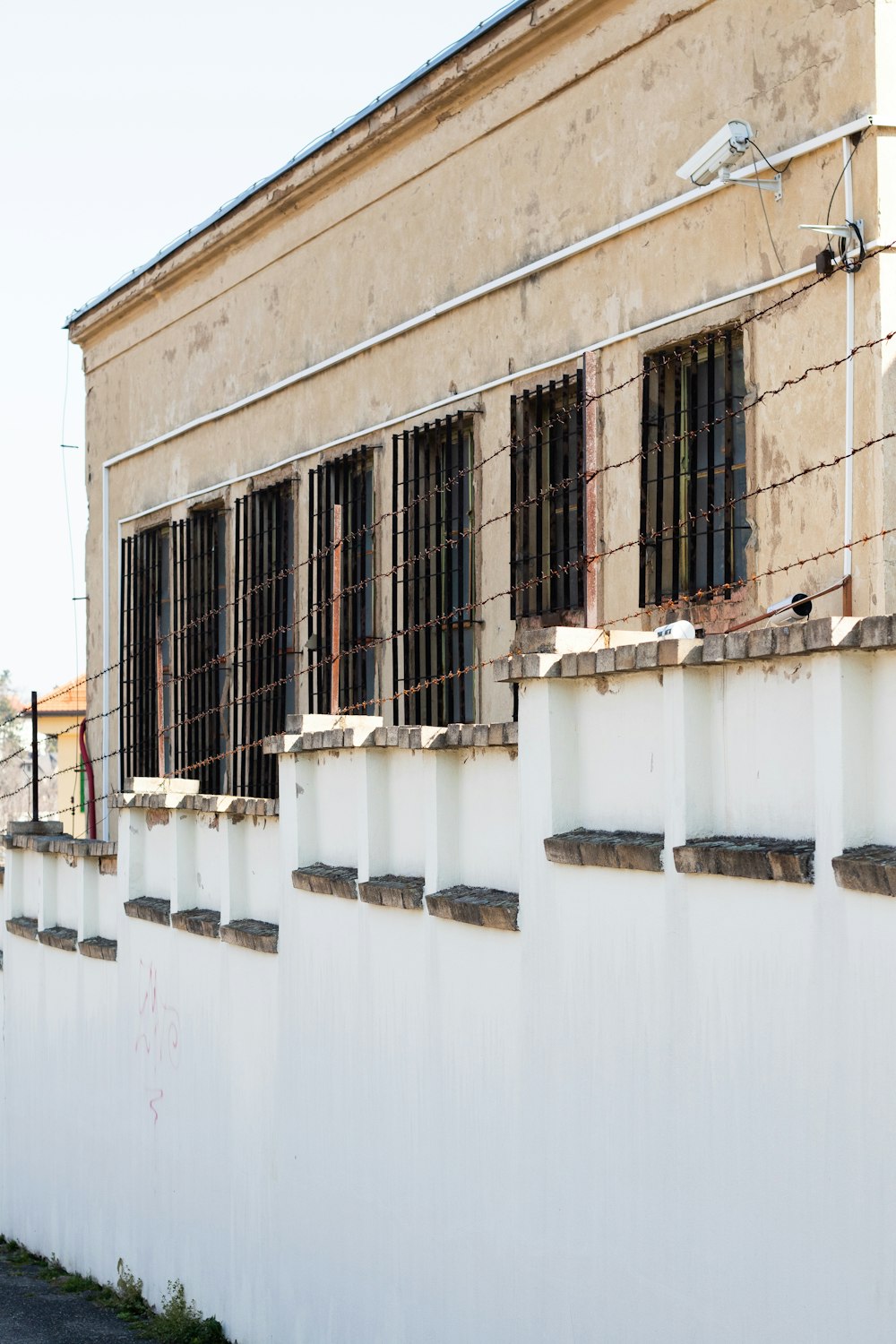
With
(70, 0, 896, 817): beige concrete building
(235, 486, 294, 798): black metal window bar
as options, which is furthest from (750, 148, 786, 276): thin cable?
(235, 486, 294, 798): black metal window bar

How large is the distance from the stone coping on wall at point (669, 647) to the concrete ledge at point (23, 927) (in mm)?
7439

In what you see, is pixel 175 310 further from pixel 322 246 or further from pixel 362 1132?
pixel 362 1132

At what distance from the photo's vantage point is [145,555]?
16.3 metres

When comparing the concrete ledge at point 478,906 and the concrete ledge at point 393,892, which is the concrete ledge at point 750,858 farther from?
the concrete ledge at point 393,892

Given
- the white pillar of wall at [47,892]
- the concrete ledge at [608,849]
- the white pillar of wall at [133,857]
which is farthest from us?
the white pillar of wall at [47,892]

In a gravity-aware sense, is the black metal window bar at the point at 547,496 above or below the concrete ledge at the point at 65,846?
above

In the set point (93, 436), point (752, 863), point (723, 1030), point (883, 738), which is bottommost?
point (723, 1030)

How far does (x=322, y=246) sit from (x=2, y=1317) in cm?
729

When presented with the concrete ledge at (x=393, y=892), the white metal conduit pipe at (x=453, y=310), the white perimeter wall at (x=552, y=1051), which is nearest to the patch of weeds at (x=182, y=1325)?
the white perimeter wall at (x=552, y=1051)

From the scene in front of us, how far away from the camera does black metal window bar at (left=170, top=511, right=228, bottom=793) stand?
48.4ft

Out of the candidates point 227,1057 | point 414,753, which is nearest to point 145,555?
point 227,1057

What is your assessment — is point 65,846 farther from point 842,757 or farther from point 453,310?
point 842,757

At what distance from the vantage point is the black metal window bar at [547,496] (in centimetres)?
1038

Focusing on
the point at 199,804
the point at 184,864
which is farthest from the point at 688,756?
the point at 184,864
